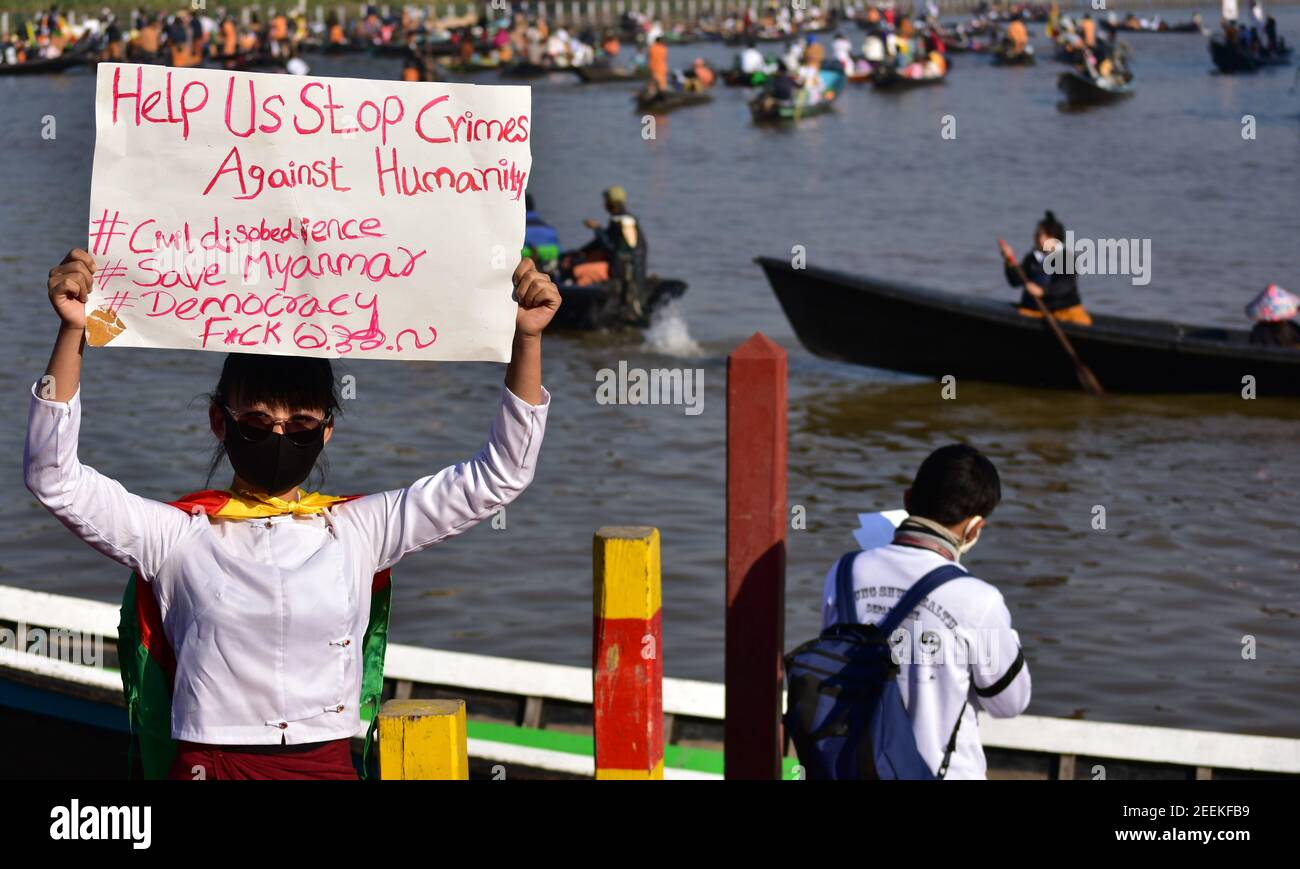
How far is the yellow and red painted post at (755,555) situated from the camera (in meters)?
4.30

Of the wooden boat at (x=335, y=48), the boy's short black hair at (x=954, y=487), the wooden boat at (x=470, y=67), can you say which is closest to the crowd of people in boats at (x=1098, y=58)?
the wooden boat at (x=470, y=67)

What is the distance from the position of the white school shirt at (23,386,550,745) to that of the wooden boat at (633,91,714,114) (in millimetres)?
40678

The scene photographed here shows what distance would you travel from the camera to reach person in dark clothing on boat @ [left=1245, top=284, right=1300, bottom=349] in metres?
14.2

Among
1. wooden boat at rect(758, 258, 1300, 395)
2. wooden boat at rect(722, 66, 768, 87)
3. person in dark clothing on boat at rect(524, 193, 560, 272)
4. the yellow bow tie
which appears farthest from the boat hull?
the yellow bow tie

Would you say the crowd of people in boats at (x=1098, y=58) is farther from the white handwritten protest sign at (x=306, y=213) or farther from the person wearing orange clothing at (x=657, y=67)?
the white handwritten protest sign at (x=306, y=213)

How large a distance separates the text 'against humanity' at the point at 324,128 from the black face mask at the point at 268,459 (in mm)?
476

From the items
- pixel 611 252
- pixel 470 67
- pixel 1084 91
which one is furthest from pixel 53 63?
pixel 611 252

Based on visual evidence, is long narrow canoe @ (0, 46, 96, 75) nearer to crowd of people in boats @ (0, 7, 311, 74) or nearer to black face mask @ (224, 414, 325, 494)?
crowd of people in boats @ (0, 7, 311, 74)

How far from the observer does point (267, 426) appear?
3.28 m

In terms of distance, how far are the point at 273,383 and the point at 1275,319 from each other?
12333 mm

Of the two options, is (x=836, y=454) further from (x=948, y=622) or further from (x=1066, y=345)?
(x=948, y=622)

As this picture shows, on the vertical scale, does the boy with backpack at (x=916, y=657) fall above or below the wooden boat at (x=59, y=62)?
below

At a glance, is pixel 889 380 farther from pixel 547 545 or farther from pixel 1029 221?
pixel 1029 221
